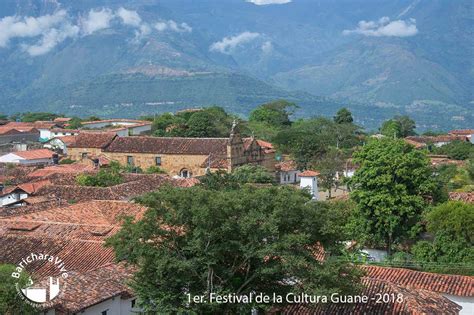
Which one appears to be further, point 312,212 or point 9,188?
point 9,188

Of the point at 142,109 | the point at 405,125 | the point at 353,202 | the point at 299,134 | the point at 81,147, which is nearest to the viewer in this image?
the point at 353,202

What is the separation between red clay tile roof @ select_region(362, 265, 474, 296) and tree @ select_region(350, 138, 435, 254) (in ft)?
16.2

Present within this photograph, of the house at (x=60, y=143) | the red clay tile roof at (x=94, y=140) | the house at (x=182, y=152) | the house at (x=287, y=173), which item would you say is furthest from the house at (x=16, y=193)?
the house at (x=60, y=143)

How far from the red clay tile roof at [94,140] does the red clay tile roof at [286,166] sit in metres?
13.7

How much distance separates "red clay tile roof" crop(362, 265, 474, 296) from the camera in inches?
805

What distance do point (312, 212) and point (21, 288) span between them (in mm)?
6563

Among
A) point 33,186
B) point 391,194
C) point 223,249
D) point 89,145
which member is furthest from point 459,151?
point 223,249

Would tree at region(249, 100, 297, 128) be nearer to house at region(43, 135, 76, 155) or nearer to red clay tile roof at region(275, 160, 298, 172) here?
house at region(43, 135, 76, 155)

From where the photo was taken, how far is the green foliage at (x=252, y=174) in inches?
1777

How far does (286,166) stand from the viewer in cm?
5569

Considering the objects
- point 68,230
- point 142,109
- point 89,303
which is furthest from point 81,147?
point 142,109

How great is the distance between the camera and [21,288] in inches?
618

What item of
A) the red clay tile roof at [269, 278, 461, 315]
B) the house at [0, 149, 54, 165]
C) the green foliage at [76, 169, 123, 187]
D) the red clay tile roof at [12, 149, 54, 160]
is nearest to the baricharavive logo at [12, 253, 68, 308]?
the red clay tile roof at [269, 278, 461, 315]

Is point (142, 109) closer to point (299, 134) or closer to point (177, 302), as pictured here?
point (299, 134)
